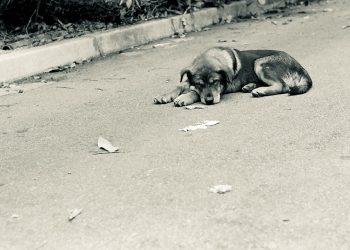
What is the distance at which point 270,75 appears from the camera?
270 inches

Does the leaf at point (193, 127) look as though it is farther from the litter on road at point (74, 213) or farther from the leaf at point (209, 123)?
the litter on road at point (74, 213)

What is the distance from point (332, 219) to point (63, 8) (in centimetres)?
878

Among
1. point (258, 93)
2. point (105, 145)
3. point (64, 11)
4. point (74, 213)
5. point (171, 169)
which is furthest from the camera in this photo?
point (64, 11)

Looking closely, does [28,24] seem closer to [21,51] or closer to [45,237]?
[21,51]

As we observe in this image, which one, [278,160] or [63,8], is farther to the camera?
[63,8]

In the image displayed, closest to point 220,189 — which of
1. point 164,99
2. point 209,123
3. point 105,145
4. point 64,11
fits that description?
point 105,145

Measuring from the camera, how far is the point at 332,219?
3535 millimetres

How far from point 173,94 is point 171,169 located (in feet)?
7.67

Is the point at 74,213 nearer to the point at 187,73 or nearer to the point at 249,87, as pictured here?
the point at 187,73

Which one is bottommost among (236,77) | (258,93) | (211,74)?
(258,93)

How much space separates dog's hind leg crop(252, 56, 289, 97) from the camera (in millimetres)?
6738

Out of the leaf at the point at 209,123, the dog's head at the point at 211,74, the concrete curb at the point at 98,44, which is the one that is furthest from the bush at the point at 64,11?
the leaf at the point at 209,123

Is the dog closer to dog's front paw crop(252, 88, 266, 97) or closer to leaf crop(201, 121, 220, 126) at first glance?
dog's front paw crop(252, 88, 266, 97)

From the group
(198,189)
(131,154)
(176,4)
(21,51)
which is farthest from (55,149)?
(176,4)
